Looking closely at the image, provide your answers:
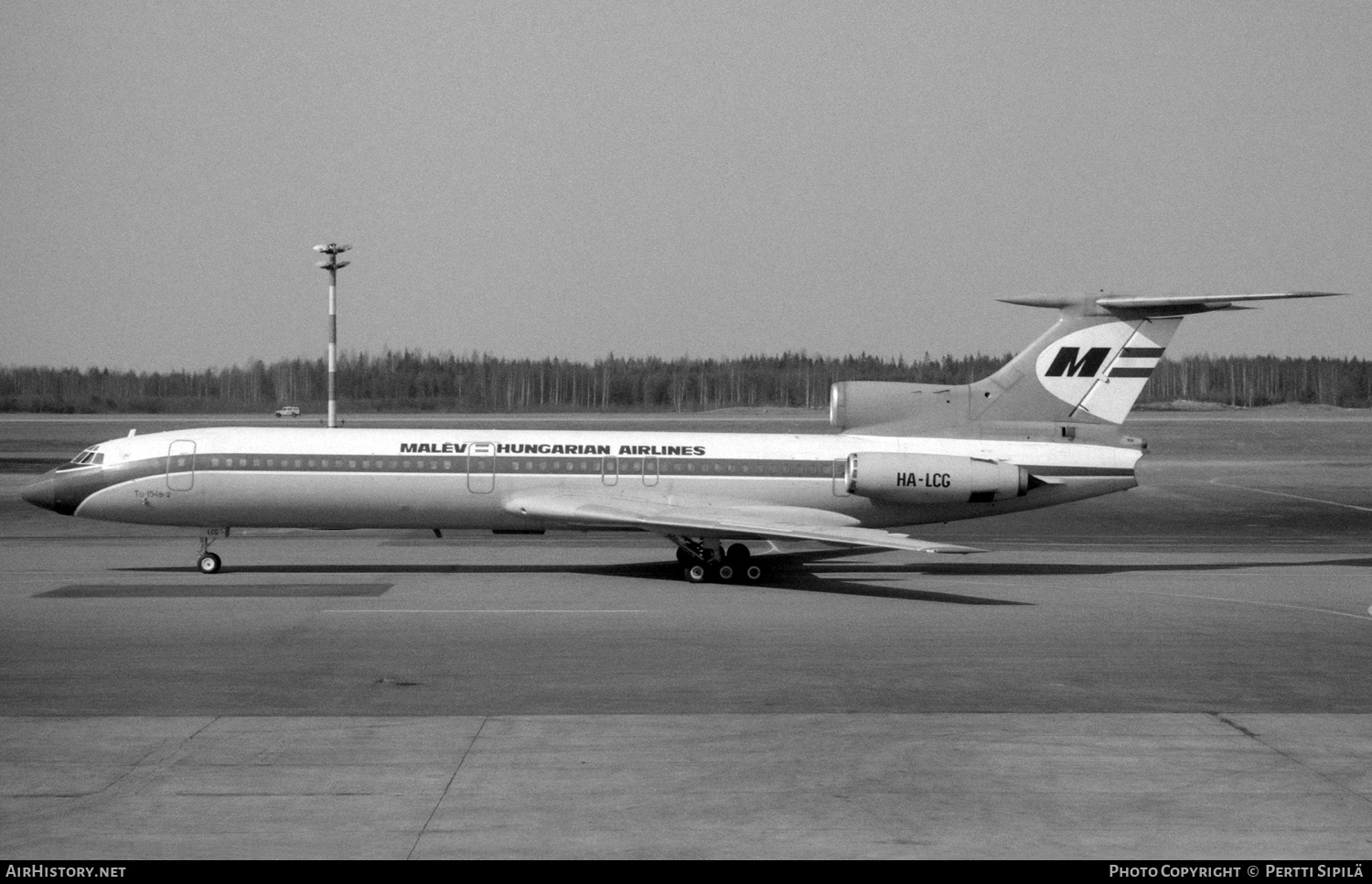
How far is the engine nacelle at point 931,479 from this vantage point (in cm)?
2730

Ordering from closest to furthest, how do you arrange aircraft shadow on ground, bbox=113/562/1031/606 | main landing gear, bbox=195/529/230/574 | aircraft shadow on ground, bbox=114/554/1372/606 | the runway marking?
1. aircraft shadow on ground, bbox=113/562/1031/606
2. aircraft shadow on ground, bbox=114/554/1372/606
3. main landing gear, bbox=195/529/230/574
4. the runway marking

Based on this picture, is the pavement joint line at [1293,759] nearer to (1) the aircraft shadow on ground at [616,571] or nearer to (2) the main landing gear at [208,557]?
(1) the aircraft shadow on ground at [616,571]

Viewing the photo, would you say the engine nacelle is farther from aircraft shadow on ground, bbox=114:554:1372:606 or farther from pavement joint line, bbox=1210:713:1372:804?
pavement joint line, bbox=1210:713:1372:804

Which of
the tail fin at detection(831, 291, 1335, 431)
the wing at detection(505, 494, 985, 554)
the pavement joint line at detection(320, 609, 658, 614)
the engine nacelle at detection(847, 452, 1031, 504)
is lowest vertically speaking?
the pavement joint line at detection(320, 609, 658, 614)

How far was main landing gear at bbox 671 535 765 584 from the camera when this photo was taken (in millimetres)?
26844

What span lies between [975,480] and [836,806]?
16.2 meters

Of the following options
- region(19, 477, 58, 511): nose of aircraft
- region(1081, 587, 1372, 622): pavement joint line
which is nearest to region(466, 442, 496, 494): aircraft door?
region(19, 477, 58, 511): nose of aircraft

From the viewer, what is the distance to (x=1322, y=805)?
473 inches

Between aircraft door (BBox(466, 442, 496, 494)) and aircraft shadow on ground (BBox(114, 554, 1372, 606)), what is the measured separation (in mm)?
1738

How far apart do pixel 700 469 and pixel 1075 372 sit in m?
8.12

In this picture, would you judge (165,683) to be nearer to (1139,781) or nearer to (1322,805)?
(1139,781)

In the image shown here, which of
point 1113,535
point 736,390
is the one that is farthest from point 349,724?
point 736,390

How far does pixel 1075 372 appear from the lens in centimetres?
2836

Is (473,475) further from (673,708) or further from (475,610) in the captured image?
(673,708)
